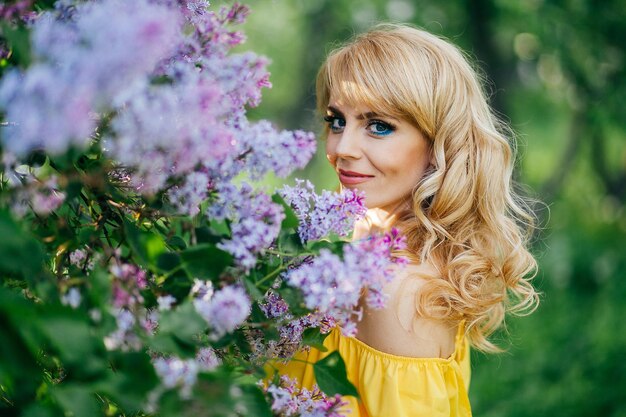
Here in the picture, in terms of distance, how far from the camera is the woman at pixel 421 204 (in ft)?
6.24

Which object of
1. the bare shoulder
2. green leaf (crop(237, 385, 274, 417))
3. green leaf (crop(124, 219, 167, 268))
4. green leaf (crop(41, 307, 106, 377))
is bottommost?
the bare shoulder

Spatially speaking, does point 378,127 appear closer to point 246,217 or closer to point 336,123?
point 336,123

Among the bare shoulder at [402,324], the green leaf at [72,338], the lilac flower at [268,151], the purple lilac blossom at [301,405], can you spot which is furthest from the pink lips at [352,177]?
the green leaf at [72,338]

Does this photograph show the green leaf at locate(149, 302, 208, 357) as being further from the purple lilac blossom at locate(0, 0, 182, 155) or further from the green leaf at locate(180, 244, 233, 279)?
the purple lilac blossom at locate(0, 0, 182, 155)

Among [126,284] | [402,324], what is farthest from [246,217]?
[402,324]

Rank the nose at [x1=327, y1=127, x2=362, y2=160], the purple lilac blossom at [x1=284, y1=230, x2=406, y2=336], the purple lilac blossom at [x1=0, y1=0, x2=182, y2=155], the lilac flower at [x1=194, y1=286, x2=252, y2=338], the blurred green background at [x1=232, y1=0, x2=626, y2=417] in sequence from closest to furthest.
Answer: the purple lilac blossom at [x1=0, y1=0, x2=182, y2=155] < the lilac flower at [x1=194, y1=286, x2=252, y2=338] < the purple lilac blossom at [x1=284, y1=230, x2=406, y2=336] < the nose at [x1=327, y1=127, x2=362, y2=160] < the blurred green background at [x1=232, y1=0, x2=626, y2=417]

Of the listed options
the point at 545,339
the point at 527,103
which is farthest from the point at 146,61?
the point at 527,103

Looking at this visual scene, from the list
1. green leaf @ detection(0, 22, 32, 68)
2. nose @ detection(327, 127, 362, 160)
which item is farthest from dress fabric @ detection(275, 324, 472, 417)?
green leaf @ detection(0, 22, 32, 68)

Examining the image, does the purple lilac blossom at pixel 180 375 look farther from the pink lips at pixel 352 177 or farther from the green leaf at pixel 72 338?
the pink lips at pixel 352 177

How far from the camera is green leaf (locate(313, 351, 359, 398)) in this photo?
3.91 feet

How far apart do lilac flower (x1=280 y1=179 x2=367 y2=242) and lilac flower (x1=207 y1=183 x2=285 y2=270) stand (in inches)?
7.6

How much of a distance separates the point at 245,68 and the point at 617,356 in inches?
187

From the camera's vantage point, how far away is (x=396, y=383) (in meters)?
1.84

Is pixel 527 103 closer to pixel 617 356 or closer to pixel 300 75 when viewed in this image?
pixel 300 75
